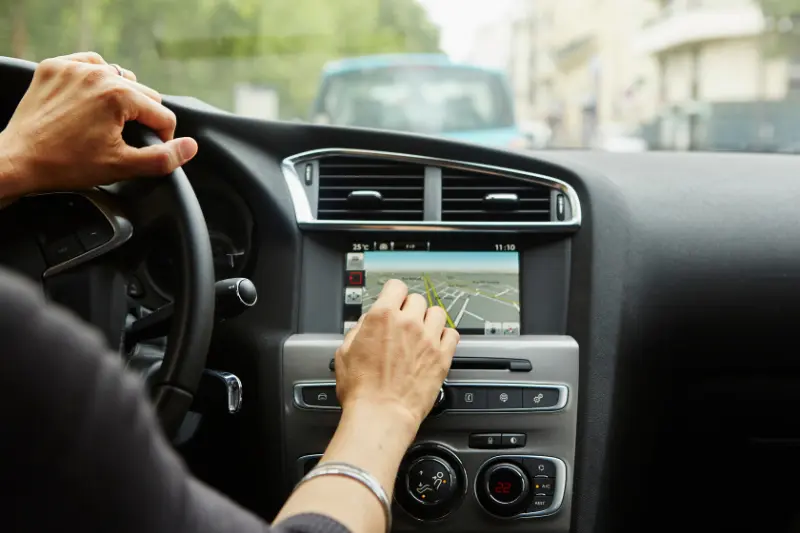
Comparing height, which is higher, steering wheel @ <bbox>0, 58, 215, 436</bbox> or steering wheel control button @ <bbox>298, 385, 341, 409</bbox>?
steering wheel @ <bbox>0, 58, 215, 436</bbox>

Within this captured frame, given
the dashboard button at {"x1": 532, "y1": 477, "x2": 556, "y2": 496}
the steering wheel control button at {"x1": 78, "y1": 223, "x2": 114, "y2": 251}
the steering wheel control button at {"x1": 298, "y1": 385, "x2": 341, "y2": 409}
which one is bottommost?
the dashboard button at {"x1": 532, "y1": 477, "x2": 556, "y2": 496}

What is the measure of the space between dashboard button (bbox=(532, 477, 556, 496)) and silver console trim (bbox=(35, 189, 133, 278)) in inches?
36.2

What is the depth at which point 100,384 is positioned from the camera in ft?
2.33

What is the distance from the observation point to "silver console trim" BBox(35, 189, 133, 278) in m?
1.40

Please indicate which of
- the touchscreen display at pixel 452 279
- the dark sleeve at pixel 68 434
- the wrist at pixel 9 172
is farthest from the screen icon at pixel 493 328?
the dark sleeve at pixel 68 434

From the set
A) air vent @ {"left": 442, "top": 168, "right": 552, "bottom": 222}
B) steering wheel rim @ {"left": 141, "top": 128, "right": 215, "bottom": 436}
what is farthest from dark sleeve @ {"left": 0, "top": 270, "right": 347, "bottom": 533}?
air vent @ {"left": 442, "top": 168, "right": 552, "bottom": 222}

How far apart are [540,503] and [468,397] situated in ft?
0.83

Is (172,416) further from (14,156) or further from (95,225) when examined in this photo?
(14,156)

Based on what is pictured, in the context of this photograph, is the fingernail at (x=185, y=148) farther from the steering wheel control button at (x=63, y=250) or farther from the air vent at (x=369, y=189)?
the air vent at (x=369, y=189)

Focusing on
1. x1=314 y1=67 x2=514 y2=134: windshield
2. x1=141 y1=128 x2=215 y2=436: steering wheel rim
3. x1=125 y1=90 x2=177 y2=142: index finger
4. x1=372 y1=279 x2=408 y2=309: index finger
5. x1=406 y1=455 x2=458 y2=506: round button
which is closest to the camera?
x1=141 y1=128 x2=215 y2=436: steering wheel rim

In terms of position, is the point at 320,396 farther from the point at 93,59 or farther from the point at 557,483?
the point at 93,59

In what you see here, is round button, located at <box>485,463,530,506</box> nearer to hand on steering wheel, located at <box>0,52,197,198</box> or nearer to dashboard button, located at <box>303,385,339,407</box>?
dashboard button, located at <box>303,385,339,407</box>

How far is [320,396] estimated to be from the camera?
1.83 meters

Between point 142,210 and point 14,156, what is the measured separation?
0.65ft
